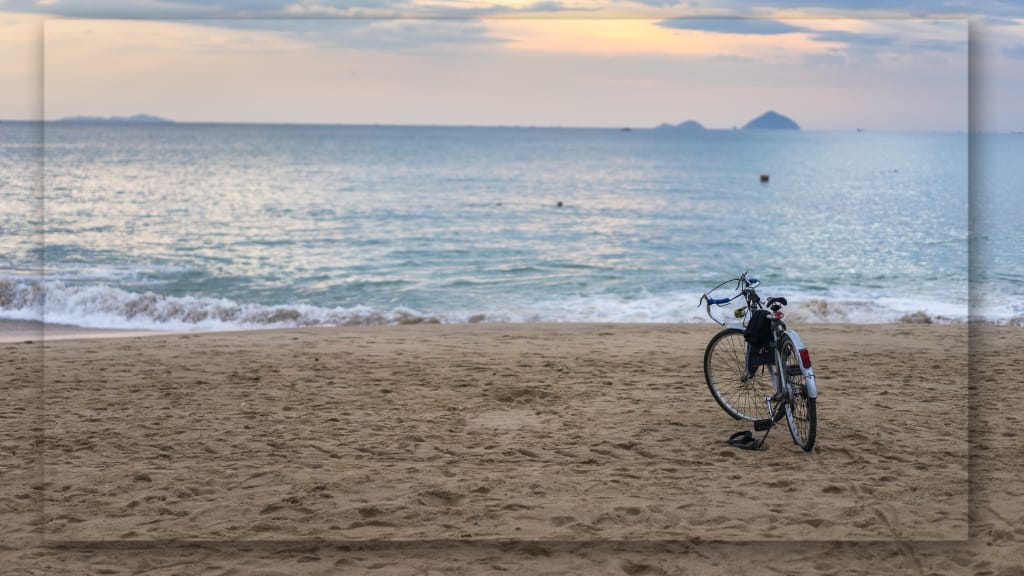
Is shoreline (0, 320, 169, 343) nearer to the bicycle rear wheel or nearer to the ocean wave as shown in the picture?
the ocean wave

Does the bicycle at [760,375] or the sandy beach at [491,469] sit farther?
the bicycle at [760,375]

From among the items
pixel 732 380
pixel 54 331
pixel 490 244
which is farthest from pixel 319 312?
pixel 490 244

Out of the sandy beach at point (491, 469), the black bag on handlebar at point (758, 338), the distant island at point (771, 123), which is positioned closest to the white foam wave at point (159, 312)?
the sandy beach at point (491, 469)

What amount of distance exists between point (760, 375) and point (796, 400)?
2.19ft

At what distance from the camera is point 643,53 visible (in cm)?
501

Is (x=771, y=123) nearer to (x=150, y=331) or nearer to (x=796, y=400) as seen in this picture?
(x=796, y=400)

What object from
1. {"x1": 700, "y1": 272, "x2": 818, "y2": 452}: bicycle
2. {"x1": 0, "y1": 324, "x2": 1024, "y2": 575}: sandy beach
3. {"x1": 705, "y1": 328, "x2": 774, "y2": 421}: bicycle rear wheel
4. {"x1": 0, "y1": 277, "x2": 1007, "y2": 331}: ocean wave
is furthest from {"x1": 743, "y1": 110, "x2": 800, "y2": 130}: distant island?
{"x1": 0, "y1": 277, "x2": 1007, "y2": 331}: ocean wave

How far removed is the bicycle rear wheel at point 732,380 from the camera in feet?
20.5

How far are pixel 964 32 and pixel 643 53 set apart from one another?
1.68m

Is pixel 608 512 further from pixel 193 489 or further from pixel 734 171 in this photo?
pixel 734 171

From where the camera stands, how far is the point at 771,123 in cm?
636

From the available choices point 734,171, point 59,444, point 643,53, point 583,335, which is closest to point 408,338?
point 583,335

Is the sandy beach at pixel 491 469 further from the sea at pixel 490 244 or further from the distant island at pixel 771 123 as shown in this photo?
the distant island at pixel 771 123

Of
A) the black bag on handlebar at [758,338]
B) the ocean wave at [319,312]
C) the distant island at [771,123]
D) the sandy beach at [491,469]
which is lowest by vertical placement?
the sandy beach at [491,469]
